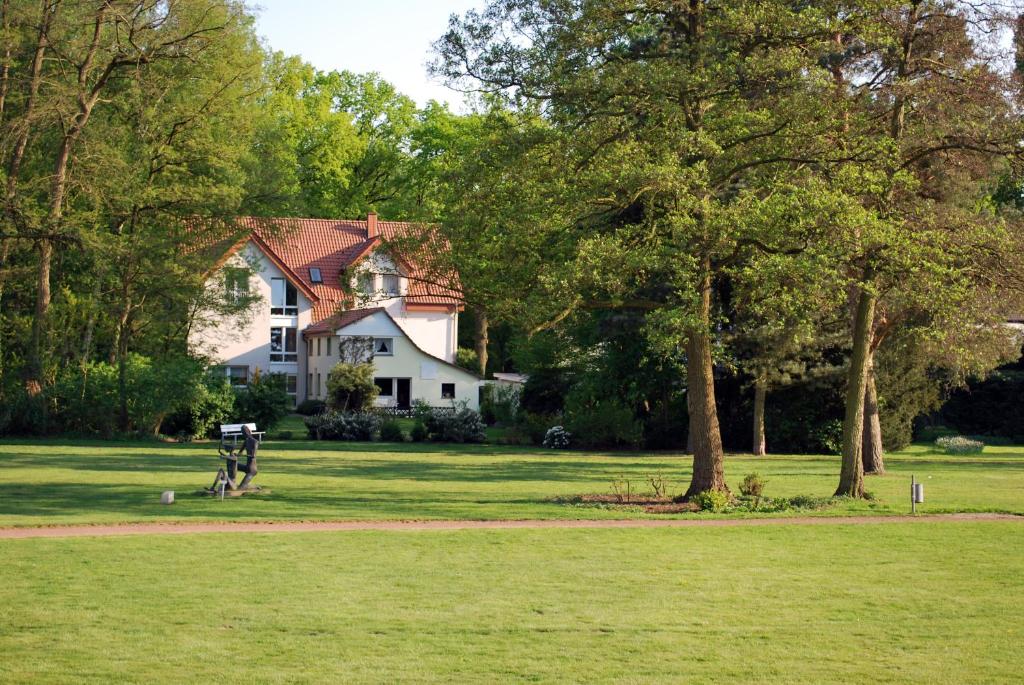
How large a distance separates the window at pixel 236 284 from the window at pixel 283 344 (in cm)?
1862

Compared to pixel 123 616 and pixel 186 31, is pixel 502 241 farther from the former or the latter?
pixel 186 31

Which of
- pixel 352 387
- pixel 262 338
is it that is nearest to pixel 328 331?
pixel 262 338

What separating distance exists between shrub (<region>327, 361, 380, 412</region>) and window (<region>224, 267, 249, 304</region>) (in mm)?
6024

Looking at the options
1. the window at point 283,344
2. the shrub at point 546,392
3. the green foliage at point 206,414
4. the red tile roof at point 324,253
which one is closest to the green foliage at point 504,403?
the shrub at point 546,392

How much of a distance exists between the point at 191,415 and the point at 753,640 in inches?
1404

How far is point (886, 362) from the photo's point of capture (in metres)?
38.2

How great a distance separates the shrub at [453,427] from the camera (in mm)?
45219

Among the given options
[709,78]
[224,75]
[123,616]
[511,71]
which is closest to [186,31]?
[224,75]

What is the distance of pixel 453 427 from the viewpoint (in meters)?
45.2

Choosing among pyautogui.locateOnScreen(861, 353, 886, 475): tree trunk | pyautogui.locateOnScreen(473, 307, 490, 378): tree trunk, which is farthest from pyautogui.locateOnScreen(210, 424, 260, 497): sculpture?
pyautogui.locateOnScreen(473, 307, 490, 378): tree trunk

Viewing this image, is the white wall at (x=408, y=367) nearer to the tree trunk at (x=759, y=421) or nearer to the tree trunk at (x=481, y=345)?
the tree trunk at (x=481, y=345)

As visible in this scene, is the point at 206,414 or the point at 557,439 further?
the point at 557,439

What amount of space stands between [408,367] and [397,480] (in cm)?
3540

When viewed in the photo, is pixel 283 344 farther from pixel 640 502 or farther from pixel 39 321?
pixel 640 502
